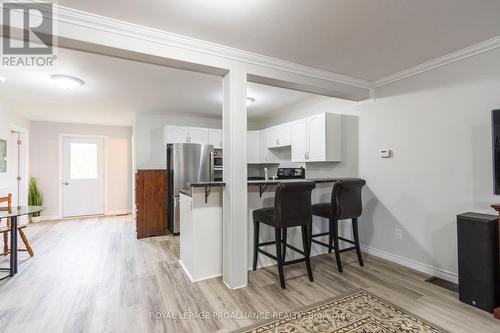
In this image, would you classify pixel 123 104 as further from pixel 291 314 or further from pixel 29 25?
pixel 291 314

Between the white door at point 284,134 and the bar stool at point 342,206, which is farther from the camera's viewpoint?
the white door at point 284,134

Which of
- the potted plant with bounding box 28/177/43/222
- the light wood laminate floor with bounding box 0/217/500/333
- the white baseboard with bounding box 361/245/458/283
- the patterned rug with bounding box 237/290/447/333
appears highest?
the potted plant with bounding box 28/177/43/222

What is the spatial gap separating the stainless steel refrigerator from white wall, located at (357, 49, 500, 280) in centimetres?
268

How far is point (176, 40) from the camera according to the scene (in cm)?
221

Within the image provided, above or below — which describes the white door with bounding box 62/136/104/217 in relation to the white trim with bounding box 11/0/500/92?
below

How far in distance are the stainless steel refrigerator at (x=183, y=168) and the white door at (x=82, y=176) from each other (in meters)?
2.97

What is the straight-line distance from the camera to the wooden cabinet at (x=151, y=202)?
14.9 ft

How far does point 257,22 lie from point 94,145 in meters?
6.09

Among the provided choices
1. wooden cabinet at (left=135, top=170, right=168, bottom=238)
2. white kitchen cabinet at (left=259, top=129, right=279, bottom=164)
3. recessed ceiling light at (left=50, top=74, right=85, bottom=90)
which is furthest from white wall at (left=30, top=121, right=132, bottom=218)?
white kitchen cabinet at (left=259, top=129, right=279, bottom=164)

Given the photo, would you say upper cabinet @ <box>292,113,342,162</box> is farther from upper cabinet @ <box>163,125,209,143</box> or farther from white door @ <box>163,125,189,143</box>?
white door @ <box>163,125,189,143</box>

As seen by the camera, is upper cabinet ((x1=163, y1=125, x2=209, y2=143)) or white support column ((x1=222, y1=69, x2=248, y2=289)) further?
upper cabinet ((x1=163, y1=125, x2=209, y2=143))

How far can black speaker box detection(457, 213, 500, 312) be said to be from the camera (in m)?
2.04

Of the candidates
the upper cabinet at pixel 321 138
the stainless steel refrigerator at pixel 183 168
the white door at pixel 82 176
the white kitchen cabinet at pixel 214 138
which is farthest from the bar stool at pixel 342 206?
the white door at pixel 82 176

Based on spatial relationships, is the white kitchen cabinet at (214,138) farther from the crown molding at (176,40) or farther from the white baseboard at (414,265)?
the white baseboard at (414,265)
